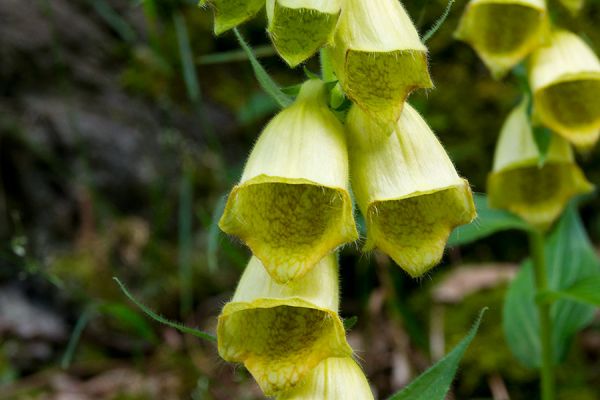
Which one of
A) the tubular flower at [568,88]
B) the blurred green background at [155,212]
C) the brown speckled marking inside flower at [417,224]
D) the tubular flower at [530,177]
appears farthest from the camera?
the blurred green background at [155,212]

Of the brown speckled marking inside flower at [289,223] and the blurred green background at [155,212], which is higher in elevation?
the brown speckled marking inside flower at [289,223]

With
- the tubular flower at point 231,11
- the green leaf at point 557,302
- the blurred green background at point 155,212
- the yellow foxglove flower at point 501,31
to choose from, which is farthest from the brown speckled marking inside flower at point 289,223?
the blurred green background at point 155,212

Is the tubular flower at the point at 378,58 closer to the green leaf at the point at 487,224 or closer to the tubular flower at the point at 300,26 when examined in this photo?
the tubular flower at the point at 300,26

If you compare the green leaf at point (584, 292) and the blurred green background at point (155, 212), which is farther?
the blurred green background at point (155, 212)

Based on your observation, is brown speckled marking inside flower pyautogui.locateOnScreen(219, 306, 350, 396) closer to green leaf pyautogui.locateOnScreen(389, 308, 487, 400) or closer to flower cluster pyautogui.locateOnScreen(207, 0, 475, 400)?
flower cluster pyautogui.locateOnScreen(207, 0, 475, 400)

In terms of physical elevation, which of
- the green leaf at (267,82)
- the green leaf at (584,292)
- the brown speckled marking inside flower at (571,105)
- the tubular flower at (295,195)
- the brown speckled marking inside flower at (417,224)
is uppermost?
the green leaf at (267,82)

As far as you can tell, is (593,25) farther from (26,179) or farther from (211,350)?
(26,179)

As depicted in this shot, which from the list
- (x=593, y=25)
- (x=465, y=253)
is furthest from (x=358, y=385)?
(x=593, y=25)
